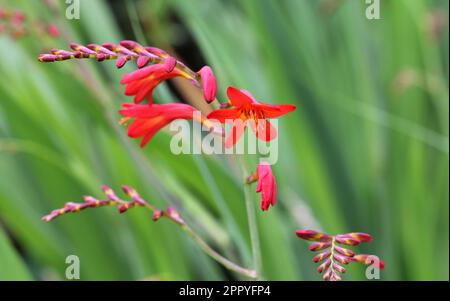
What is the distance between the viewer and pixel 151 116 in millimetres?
565

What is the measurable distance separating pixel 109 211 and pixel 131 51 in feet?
2.29

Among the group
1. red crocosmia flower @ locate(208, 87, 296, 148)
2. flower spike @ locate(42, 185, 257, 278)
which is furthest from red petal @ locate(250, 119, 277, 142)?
flower spike @ locate(42, 185, 257, 278)

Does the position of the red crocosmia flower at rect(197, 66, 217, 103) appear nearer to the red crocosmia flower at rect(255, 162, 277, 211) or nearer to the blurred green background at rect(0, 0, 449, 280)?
the red crocosmia flower at rect(255, 162, 277, 211)

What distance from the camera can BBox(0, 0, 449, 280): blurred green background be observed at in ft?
3.36

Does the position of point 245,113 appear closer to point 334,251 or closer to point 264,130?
point 264,130

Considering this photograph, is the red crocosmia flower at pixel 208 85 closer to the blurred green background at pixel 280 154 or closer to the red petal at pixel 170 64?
the red petal at pixel 170 64

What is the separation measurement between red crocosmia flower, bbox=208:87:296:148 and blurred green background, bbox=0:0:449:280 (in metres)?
0.33

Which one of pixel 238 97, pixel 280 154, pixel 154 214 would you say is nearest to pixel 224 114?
pixel 238 97

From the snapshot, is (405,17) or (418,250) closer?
(418,250)

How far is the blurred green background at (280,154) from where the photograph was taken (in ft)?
3.36

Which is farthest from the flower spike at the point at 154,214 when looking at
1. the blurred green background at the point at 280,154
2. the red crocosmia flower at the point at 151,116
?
the blurred green background at the point at 280,154

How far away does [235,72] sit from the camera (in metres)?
1.05
